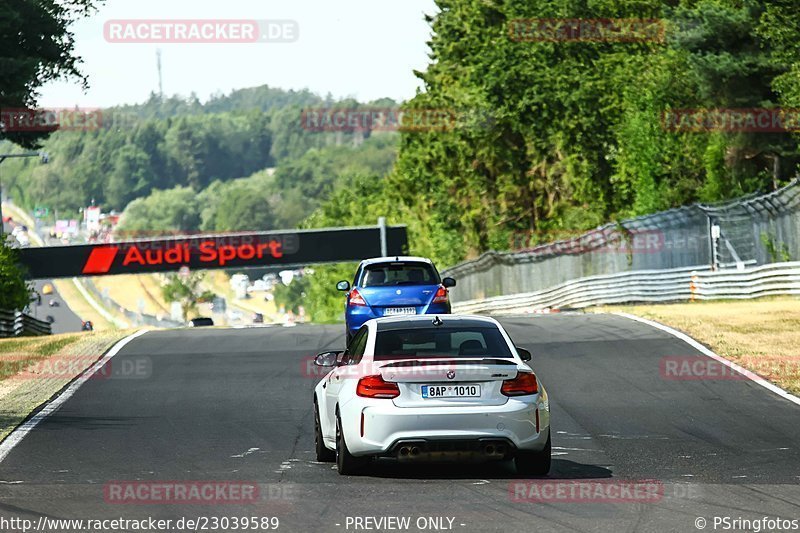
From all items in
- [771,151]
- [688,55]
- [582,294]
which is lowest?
[582,294]

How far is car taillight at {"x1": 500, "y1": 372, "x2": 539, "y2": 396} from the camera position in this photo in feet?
36.7

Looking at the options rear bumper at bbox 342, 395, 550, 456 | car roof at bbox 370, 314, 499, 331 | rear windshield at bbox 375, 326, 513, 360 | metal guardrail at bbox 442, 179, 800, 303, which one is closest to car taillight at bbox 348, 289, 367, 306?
car roof at bbox 370, 314, 499, 331

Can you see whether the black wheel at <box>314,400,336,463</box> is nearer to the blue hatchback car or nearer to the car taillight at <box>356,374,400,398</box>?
the car taillight at <box>356,374,400,398</box>

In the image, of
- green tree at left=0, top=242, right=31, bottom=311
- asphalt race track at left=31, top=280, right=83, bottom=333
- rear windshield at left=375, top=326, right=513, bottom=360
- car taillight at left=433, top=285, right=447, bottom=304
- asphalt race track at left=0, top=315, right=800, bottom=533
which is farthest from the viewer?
asphalt race track at left=31, top=280, right=83, bottom=333

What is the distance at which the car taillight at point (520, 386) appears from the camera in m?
11.2

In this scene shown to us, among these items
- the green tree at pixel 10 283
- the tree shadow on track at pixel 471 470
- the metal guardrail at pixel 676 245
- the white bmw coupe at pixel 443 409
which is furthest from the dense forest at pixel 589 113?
the white bmw coupe at pixel 443 409

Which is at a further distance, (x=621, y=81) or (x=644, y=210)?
(x=621, y=81)

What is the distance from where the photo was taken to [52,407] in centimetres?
1803

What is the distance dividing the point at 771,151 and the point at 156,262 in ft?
97.6

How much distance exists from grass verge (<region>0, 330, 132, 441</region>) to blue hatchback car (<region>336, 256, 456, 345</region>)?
181 inches

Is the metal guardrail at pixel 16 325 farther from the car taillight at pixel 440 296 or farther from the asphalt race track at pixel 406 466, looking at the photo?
the car taillight at pixel 440 296

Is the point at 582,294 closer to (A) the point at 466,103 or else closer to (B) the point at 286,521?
(A) the point at 466,103

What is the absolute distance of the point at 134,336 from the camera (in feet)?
97.1

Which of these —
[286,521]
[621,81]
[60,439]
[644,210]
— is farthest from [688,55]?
[286,521]
